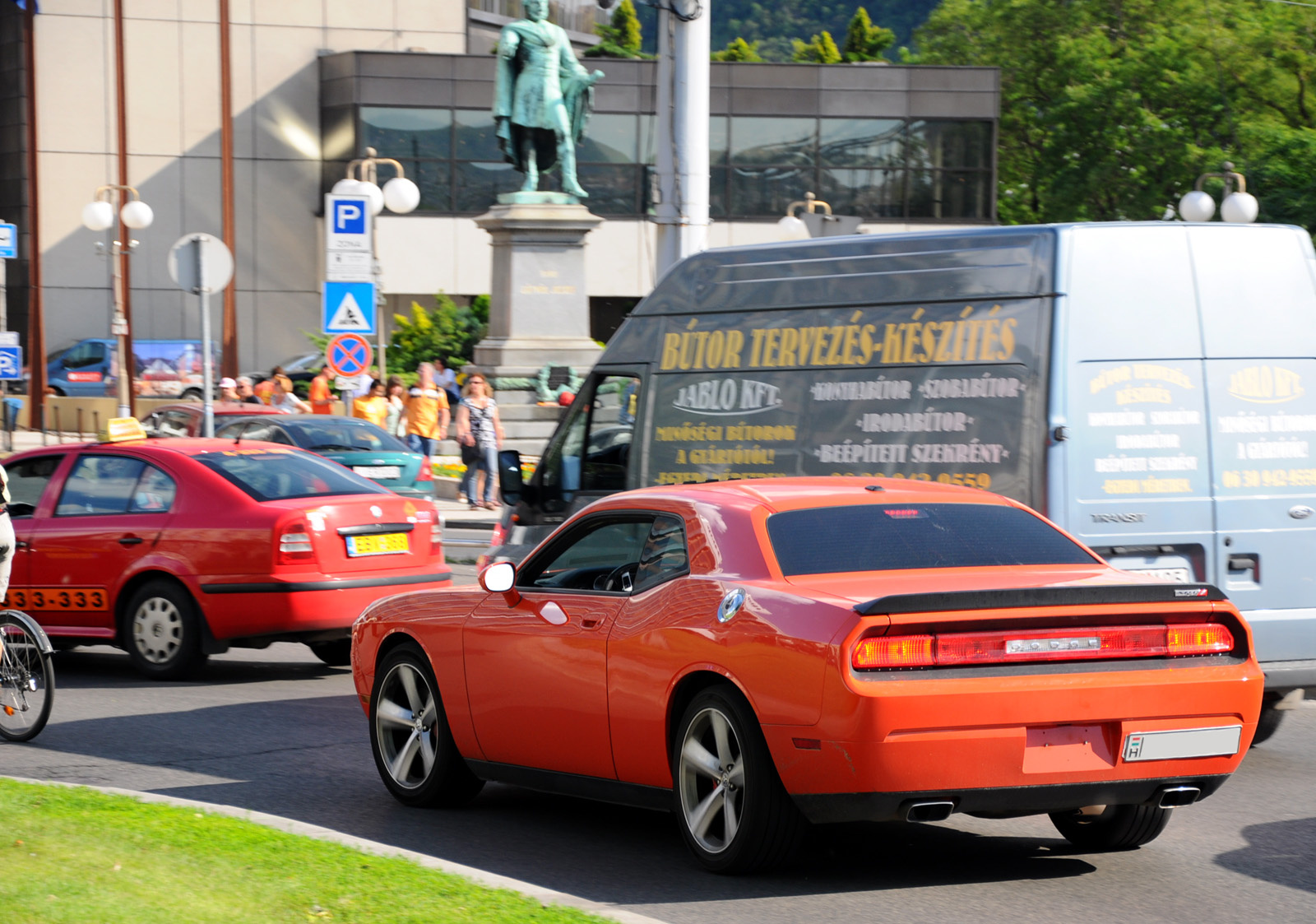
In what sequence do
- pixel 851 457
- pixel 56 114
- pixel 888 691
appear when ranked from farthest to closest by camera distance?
pixel 56 114 → pixel 851 457 → pixel 888 691

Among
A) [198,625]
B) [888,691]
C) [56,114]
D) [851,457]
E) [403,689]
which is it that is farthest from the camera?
[56,114]

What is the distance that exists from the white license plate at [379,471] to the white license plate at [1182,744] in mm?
15600

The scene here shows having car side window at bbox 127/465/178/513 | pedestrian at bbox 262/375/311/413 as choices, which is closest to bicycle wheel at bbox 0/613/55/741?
car side window at bbox 127/465/178/513

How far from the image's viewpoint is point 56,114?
53.5m

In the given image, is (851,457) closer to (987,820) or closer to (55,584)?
(987,820)

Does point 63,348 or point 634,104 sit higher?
point 634,104

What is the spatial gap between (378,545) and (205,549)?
1044 mm

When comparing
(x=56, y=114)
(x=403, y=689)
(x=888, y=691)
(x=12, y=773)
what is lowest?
(x=12, y=773)

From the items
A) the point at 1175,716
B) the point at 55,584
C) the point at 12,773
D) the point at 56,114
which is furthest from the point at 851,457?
the point at 56,114

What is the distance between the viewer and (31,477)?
12148 millimetres

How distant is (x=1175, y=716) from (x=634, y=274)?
160ft

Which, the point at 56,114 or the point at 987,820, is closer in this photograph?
the point at 987,820

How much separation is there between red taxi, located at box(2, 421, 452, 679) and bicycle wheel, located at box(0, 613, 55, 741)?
190 centimetres

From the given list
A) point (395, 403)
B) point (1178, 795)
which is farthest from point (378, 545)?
point (395, 403)
